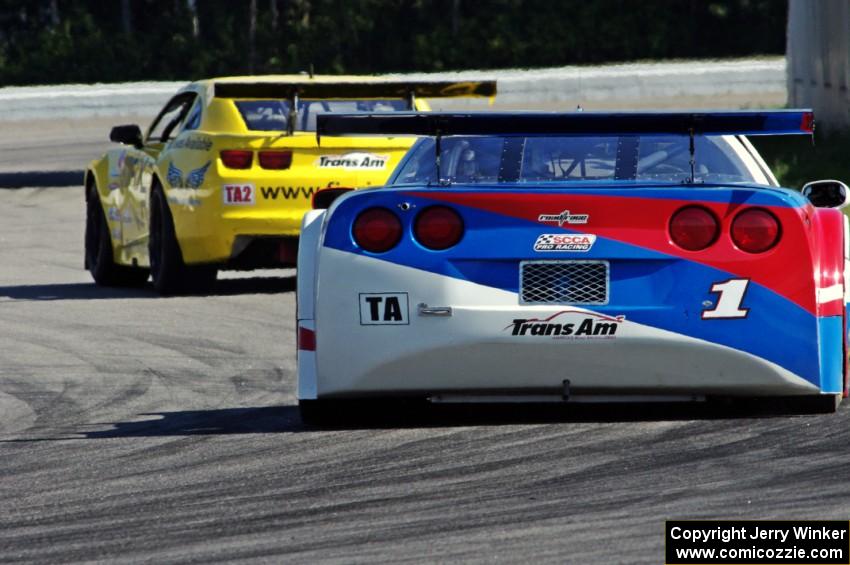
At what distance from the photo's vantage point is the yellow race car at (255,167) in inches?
508

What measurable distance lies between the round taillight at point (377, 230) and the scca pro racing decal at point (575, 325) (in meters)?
0.55

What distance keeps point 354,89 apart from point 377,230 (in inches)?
240

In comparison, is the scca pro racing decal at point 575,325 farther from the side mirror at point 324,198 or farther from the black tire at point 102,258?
the black tire at point 102,258

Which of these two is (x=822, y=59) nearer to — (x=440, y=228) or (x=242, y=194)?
(x=242, y=194)

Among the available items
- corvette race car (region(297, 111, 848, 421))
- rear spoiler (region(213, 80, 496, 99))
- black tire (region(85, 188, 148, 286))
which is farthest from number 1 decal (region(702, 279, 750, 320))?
black tire (region(85, 188, 148, 286))

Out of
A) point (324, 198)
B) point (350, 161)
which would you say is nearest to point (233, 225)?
point (350, 161)

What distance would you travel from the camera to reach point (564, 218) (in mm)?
6770

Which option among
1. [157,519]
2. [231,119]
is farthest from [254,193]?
[157,519]

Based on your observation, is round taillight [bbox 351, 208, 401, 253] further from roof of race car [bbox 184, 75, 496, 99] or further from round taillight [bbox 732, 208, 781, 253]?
roof of race car [bbox 184, 75, 496, 99]

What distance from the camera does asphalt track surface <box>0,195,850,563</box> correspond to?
5098 millimetres

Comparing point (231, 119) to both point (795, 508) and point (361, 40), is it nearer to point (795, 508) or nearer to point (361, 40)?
point (795, 508)

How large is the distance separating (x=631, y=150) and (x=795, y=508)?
266 centimetres

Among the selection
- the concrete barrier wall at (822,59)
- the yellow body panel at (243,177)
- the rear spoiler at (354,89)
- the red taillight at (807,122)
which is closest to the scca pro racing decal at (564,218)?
the red taillight at (807,122)

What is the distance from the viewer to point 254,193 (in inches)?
510
